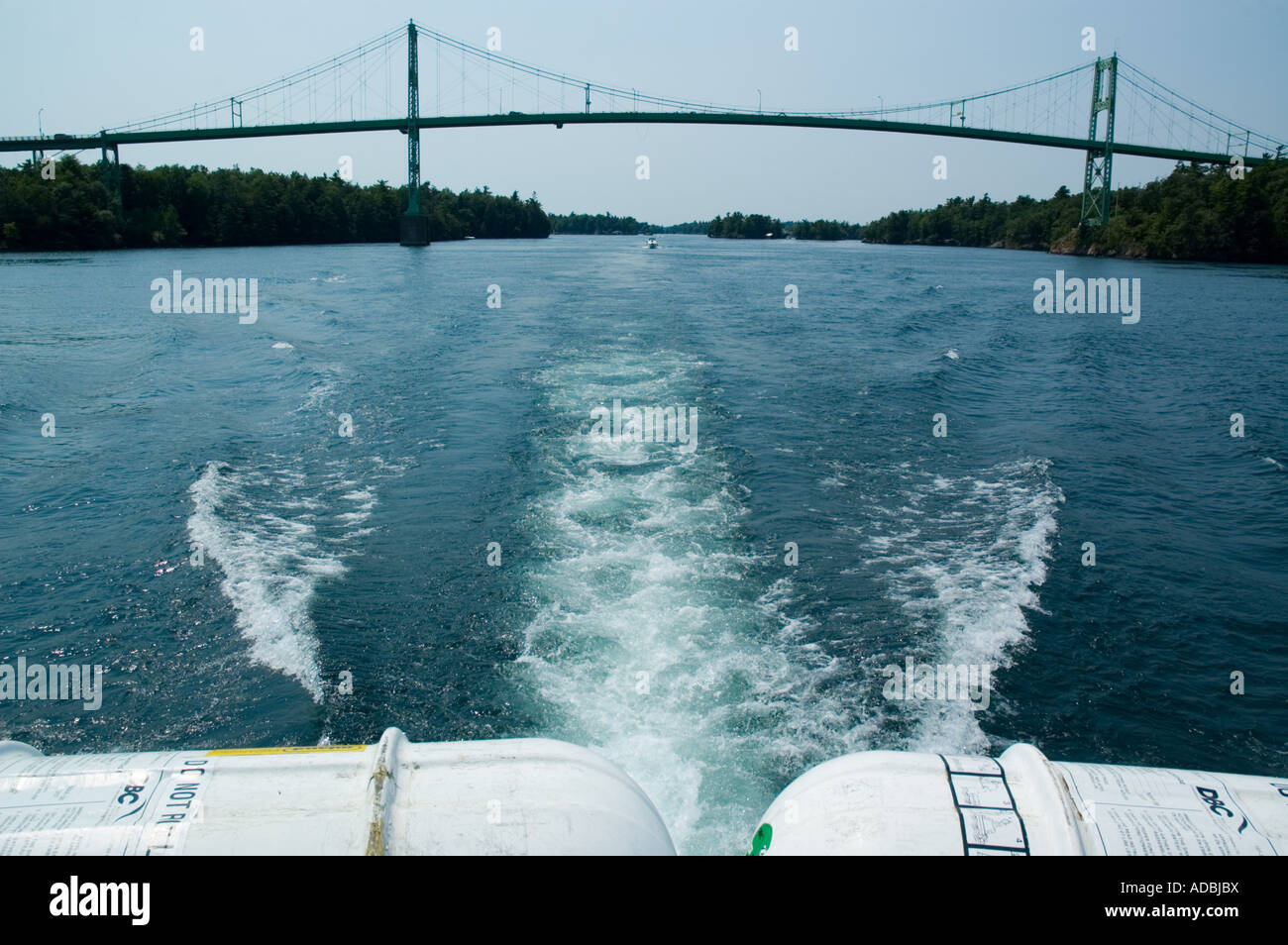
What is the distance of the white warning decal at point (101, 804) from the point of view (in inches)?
109

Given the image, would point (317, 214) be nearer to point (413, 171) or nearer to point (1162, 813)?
point (413, 171)

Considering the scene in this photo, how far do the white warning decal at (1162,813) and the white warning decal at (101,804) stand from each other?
320cm

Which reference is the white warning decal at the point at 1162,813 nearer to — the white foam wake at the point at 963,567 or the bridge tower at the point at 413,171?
the white foam wake at the point at 963,567

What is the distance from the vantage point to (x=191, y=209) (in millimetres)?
71000

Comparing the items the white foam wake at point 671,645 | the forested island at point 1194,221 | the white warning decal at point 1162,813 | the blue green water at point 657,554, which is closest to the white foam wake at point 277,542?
the blue green water at point 657,554

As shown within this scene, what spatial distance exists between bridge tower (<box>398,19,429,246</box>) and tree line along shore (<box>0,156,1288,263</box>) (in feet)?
41.2

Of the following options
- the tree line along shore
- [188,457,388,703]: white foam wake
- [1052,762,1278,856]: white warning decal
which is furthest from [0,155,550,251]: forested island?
[1052,762,1278,856]: white warning decal

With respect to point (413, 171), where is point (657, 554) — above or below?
below

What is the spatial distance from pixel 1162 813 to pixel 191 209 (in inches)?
3237

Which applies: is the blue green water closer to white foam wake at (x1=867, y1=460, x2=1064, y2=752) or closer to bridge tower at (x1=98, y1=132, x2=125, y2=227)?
white foam wake at (x1=867, y1=460, x2=1064, y2=752)

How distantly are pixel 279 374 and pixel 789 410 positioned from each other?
34.6ft

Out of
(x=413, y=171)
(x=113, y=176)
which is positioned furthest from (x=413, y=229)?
(x=113, y=176)
